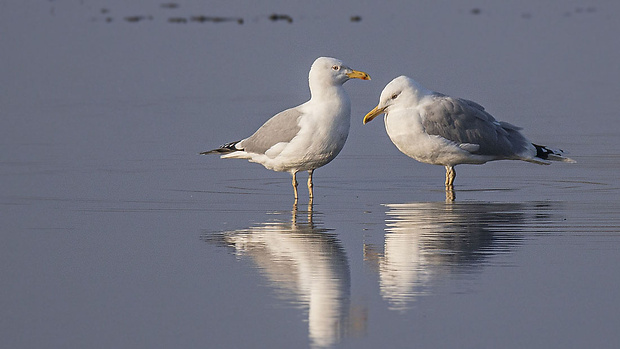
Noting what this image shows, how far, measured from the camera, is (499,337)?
7.08m

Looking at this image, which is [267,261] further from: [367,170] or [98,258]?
[367,170]

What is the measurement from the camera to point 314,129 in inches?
472

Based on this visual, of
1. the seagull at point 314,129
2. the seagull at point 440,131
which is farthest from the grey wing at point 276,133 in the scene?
the seagull at point 440,131

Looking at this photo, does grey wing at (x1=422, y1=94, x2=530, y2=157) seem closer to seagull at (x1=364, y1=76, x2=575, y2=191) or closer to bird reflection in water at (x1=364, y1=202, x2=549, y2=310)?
seagull at (x1=364, y1=76, x2=575, y2=191)

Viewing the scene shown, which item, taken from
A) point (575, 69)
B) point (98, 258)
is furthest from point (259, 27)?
point (98, 258)

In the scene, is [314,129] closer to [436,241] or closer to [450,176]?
[450,176]

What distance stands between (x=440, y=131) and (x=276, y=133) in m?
1.79

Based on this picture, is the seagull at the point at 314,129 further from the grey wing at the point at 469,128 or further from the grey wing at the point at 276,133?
A: the grey wing at the point at 469,128

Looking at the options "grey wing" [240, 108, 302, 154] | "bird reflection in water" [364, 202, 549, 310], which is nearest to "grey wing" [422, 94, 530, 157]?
"grey wing" [240, 108, 302, 154]

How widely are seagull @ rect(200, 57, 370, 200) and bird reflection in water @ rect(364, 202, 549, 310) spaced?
3.52ft

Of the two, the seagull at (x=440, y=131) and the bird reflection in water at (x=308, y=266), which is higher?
the seagull at (x=440, y=131)

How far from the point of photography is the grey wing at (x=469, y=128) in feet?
42.8

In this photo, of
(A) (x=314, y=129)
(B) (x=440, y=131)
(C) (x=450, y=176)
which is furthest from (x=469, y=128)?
(A) (x=314, y=129)

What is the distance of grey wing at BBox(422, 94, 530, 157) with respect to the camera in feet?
42.8
